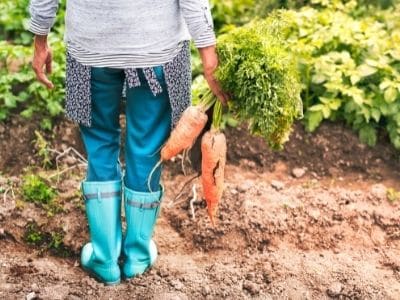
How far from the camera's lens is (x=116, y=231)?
130 inches

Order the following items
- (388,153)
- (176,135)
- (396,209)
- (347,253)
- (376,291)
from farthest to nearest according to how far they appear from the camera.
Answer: (388,153) < (396,209) < (347,253) < (376,291) < (176,135)

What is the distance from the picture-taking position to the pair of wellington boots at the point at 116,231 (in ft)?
10.5

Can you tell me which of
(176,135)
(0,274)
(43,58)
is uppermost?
(43,58)

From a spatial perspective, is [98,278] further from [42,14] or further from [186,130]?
[42,14]

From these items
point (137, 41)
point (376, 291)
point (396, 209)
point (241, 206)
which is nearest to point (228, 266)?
point (241, 206)

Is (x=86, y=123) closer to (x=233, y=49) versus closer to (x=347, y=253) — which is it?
(x=233, y=49)

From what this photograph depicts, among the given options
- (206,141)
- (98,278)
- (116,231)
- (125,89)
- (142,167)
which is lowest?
(98,278)

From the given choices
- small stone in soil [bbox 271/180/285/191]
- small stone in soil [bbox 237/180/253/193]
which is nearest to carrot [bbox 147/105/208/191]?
small stone in soil [bbox 237/180/253/193]

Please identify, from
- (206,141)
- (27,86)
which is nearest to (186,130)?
(206,141)

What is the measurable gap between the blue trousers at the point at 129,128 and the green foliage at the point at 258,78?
0.81ft

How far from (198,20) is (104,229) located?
983 mm

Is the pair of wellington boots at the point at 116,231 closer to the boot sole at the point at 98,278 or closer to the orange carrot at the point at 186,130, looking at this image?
the boot sole at the point at 98,278

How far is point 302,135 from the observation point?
168 inches

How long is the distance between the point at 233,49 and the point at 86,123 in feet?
2.00
